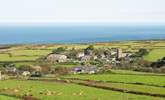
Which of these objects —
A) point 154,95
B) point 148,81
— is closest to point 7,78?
point 148,81

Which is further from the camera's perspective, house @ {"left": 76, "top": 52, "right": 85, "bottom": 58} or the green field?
house @ {"left": 76, "top": 52, "right": 85, "bottom": 58}

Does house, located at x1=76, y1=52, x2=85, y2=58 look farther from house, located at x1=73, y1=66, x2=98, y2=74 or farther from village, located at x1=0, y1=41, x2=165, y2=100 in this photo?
house, located at x1=73, y1=66, x2=98, y2=74

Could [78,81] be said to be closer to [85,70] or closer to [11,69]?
[85,70]

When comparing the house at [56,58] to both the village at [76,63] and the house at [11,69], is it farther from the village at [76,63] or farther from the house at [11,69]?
the house at [11,69]

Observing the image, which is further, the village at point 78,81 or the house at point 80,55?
the house at point 80,55

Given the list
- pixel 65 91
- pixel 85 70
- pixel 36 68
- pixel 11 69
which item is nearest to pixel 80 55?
pixel 36 68

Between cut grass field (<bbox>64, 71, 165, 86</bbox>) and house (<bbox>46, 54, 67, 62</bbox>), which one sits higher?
cut grass field (<bbox>64, 71, 165, 86</bbox>)

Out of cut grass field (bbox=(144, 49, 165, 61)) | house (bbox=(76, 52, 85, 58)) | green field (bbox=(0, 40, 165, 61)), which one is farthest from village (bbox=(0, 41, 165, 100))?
house (bbox=(76, 52, 85, 58))

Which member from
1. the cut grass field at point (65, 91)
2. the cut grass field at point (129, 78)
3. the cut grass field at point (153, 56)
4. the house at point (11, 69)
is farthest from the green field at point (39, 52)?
the cut grass field at point (65, 91)
